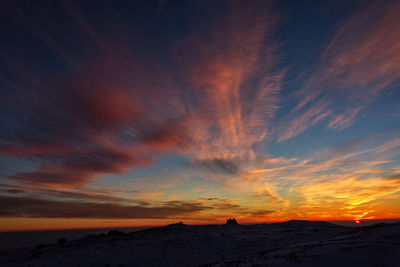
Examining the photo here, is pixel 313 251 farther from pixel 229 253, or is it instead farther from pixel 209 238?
pixel 209 238

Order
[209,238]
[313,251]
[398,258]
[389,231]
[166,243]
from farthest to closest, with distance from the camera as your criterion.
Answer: [209,238]
[166,243]
[389,231]
[313,251]
[398,258]

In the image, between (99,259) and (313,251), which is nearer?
(313,251)

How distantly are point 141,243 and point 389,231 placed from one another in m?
41.1

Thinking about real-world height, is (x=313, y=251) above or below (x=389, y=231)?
below

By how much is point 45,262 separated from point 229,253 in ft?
103

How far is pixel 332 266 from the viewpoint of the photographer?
61.3 ft

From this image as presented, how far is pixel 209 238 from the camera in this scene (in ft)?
161

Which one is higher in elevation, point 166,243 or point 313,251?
point 166,243

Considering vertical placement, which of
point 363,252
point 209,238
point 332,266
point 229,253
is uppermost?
point 209,238

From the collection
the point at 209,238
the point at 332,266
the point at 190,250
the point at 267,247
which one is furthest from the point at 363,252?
the point at 209,238

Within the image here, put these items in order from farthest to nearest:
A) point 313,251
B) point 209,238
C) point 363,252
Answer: point 209,238, point 313,251, point 363,252

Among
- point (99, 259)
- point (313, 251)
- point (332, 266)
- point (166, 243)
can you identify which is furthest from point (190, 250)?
point (332, 266)

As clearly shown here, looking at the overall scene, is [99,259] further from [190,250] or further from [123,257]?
[190,250]

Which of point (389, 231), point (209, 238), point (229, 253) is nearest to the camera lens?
point (389, 231)
